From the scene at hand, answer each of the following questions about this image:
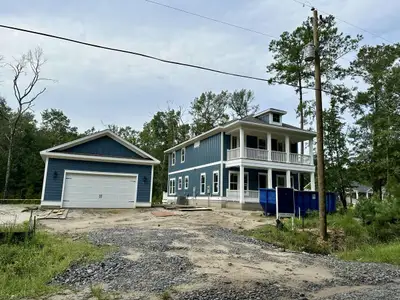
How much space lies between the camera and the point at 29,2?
694 cm

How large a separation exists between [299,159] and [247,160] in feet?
15.4

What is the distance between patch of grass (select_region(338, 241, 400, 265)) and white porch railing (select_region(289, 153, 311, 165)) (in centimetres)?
1234

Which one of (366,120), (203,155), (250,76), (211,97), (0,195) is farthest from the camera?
(211,97)

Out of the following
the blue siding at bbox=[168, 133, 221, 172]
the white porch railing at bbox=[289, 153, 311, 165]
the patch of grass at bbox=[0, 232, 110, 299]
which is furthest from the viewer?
the blue siding at bbox=[168, 133, 221, 172]

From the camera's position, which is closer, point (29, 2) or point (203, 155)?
point (29, 2)

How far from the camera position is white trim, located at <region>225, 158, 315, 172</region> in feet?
61.8

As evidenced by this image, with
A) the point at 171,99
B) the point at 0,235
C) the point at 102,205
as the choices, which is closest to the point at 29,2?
the point at 0,235

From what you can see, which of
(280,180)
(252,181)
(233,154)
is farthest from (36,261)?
(280,180)

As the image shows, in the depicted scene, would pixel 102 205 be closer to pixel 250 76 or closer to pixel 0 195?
pixel 250 76

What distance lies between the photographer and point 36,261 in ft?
18.6

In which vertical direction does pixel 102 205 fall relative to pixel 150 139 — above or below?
below

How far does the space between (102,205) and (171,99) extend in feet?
76.8

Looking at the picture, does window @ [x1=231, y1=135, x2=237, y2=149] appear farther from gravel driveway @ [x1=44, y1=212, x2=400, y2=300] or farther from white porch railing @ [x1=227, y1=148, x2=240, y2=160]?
gravel driveway @ [x1=44, y1=212, x2=400, y2=300]

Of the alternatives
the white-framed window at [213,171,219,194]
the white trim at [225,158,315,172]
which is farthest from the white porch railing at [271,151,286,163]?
the white-framed window at [213,171,219,194]
